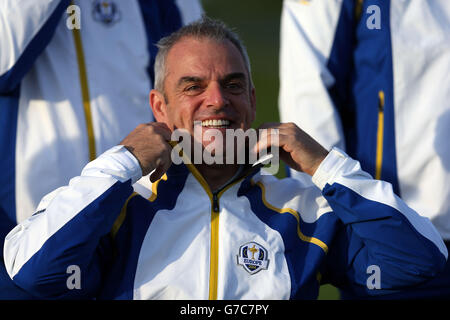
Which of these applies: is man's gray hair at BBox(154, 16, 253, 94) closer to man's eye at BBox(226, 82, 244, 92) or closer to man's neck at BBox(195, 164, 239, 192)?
man's eye at BBox(226, 82, 244, 92)

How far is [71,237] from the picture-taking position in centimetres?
148

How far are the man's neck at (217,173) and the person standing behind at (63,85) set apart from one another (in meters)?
0.41

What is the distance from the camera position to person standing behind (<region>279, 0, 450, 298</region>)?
2.09 meters

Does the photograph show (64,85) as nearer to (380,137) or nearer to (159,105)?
(159,105)

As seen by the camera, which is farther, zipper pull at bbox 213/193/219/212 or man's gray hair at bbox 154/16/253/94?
man's gray hair at bbox 154/16/253/94

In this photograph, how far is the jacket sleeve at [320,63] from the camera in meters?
2.21

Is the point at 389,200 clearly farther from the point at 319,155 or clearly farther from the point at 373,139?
the point at 373,139

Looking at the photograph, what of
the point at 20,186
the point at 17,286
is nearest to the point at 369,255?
the point at 17,286

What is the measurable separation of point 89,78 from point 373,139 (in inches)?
35.5

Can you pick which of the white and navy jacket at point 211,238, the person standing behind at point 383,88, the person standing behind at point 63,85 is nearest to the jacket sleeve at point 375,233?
the white and navy jacket at point 211,238

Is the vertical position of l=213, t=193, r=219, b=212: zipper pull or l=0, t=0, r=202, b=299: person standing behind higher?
l=0, t=0, r=202, b=299: person standing behind

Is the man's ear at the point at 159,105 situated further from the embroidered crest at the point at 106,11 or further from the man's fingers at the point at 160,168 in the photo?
the embroidered crest at the point at 106,11

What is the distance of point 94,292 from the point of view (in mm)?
1574

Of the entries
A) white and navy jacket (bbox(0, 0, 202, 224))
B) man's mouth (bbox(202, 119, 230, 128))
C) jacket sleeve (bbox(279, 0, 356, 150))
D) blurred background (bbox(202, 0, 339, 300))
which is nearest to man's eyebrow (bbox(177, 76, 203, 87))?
man's mouth (bbox(202, 119, 230, 128))
